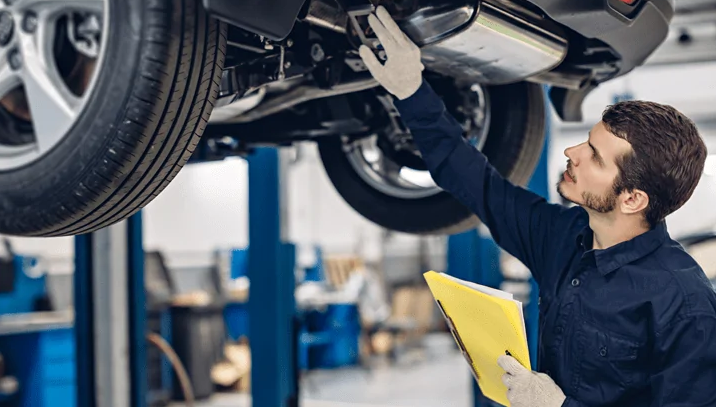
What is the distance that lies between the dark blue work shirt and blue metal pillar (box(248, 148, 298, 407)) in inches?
69.3

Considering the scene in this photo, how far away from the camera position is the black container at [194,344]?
6270 mm

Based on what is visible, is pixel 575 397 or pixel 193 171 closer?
pixel 575 397

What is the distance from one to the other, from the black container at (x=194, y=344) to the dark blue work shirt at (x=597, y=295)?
5010 millimetres

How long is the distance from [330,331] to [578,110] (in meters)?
5.76

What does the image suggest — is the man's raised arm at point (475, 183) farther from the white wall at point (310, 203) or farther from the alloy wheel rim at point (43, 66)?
the white wall at point (310, 203)

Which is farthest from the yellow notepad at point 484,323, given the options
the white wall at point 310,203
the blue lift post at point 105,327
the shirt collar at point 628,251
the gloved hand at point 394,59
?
the white wall at point 310,203

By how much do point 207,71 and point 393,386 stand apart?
238 inches

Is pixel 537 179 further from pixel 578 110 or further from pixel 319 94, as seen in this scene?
pixel 319 94

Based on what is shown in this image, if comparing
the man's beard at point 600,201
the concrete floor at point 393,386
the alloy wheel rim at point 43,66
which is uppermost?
the alloy wheel rim at point 43,66

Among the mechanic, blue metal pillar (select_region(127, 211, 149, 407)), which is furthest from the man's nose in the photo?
blue metal pillar (select_region(127, 211, 149, 407))

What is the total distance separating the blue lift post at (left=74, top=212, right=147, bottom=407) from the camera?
2637 millimetres

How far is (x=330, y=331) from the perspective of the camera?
757 cm

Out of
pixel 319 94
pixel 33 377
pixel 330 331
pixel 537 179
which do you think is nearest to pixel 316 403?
pixel 330 331

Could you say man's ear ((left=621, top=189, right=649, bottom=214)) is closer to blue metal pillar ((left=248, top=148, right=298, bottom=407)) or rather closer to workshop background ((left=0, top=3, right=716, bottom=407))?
workshop background ((left=0, top=3, right=716, bottom=407))
